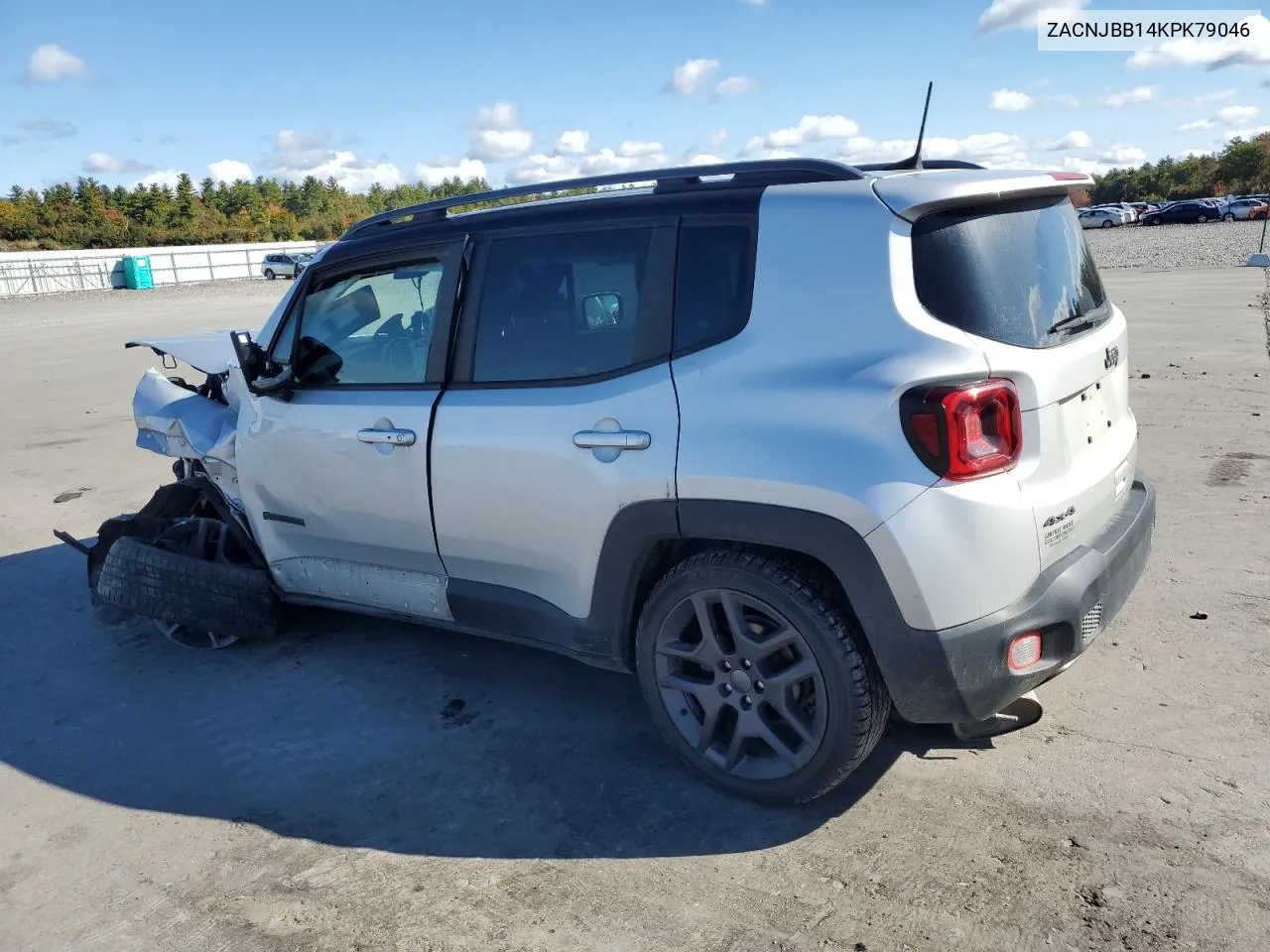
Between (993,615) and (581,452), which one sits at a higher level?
(581,452)

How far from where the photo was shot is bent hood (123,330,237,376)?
16.4 ft

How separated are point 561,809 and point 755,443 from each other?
1376 millimetres

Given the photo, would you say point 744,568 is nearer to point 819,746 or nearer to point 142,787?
point 819,746

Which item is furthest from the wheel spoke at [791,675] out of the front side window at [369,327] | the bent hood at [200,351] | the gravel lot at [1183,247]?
the gravel lot at [1183,247]

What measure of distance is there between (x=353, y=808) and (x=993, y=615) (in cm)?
216

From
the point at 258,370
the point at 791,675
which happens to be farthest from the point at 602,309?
the point at 258,370

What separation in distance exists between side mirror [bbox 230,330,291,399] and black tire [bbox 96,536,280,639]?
87 cm

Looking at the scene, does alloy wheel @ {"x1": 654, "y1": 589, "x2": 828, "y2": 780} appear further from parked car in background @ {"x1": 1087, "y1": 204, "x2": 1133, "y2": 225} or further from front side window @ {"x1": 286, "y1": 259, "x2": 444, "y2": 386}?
parked car in background @ {"x1": 1087, "y1": 204, "x2": 1133, "y2": 225}

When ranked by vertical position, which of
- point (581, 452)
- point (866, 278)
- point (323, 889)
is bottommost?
point (323, 889)

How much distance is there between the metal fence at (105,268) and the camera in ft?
150

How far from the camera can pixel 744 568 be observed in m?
2.93

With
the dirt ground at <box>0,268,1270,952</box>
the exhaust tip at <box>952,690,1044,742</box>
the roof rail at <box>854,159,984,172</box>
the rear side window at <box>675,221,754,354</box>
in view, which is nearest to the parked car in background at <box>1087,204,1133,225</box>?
the dirt ground at <box>0,268,1270,952</box>

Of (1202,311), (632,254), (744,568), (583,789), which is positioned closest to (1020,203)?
(632,254)

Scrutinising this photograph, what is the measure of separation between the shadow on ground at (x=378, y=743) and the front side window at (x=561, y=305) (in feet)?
4.47
